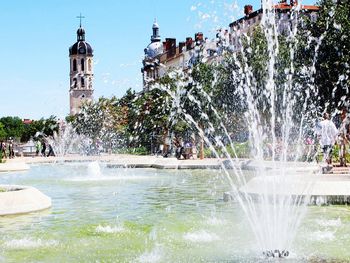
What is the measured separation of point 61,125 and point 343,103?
3335 inches

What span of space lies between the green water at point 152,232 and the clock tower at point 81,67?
16037 centimetres

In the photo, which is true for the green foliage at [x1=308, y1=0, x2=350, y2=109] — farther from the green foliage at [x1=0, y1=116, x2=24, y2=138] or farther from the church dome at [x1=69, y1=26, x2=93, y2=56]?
the church dome at [x1=69, y1=26, x2=93, y2=56]

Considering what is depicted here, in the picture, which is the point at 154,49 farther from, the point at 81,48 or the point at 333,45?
the point at 333,45

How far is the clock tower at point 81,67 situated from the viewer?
176m

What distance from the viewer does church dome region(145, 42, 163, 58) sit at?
444 feet

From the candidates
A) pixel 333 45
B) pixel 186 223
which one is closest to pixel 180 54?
pixel 333 45

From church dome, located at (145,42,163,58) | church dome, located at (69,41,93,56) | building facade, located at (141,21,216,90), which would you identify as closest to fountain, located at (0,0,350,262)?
building facade, located at (141,21,216,90)

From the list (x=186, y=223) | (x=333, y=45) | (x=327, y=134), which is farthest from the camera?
(x=333, y=45)

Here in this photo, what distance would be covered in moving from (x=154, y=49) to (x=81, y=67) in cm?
4728

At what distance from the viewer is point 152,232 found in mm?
11305

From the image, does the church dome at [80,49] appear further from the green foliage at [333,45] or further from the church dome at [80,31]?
the green foliage at [333,45]

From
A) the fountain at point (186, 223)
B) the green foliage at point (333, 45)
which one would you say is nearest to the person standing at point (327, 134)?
the fountain at point (186, 223)

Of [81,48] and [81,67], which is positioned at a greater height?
[81,48]

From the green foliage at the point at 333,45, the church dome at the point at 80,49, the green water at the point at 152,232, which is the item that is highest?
the church dome at the point at 80,49
